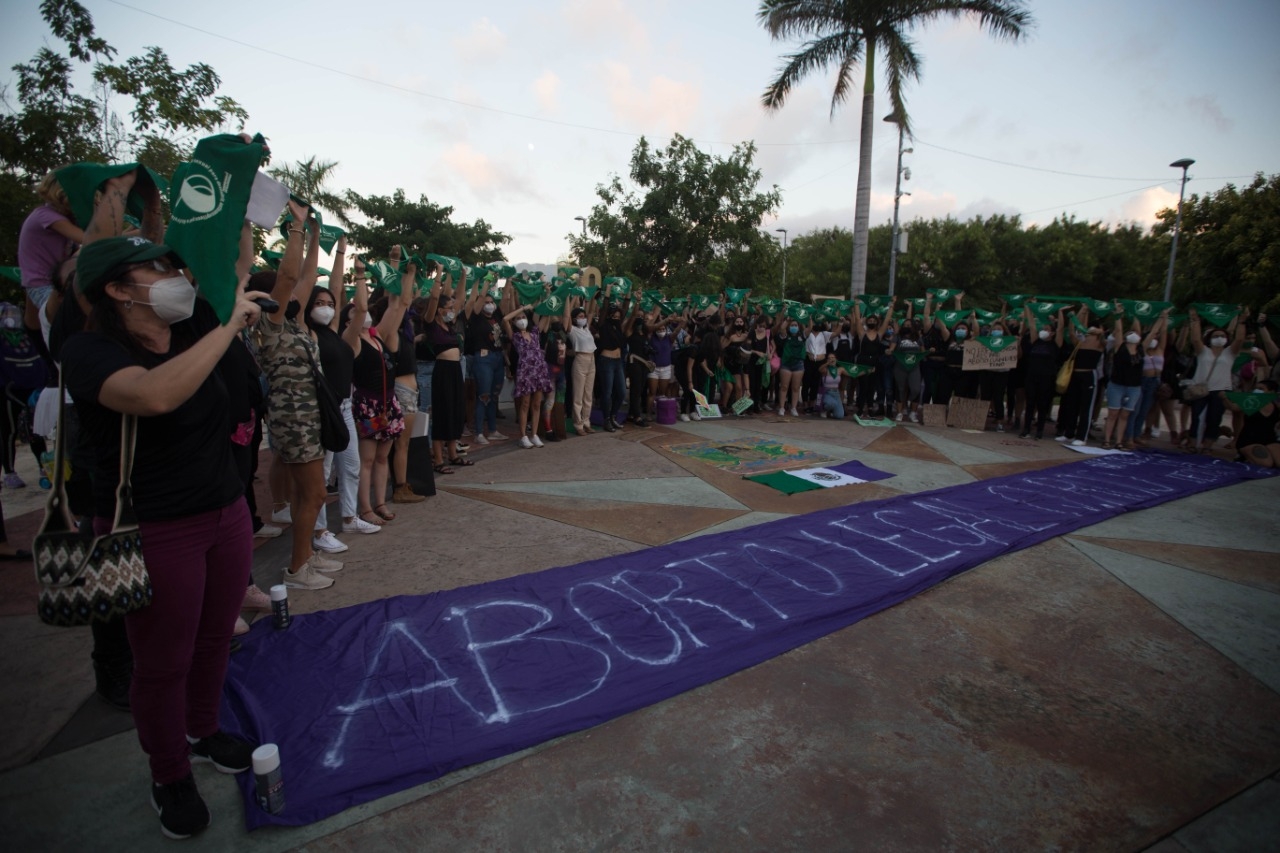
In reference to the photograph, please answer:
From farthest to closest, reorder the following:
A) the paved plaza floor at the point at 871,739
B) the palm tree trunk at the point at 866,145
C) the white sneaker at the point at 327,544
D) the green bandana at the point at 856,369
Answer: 1. the palm tree trunk at the point at 866,145
2. the green bandana at the point at 856,369
3. the white sneaker at the point at 327,544
4. the paved plaza floor at the point at 871,739

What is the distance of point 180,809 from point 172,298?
1.63m

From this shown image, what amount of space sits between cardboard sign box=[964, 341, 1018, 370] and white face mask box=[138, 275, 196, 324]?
10.9m

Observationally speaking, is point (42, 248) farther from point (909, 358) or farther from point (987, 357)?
point (987, 357)

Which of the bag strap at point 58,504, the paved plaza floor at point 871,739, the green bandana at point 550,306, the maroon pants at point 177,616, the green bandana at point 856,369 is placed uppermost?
the green bandana at point 550,306

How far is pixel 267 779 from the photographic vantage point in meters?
2.10

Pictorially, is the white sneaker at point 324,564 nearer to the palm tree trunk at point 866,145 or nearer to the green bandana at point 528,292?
the green bandana at point 528,292

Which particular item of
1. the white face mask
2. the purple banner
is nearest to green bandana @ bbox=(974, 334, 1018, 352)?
the purple banner

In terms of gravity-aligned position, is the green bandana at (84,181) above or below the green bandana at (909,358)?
above

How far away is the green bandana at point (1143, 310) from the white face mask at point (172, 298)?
11.6 m

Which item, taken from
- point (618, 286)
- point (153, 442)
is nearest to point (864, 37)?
point (618, 286)

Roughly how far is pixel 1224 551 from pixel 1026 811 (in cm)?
422

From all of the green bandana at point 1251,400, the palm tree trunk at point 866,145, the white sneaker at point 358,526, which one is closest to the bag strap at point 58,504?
the white sneaker at point 358,526

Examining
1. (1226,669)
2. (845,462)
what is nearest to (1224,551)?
(1226,669)

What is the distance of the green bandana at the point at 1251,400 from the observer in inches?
328
